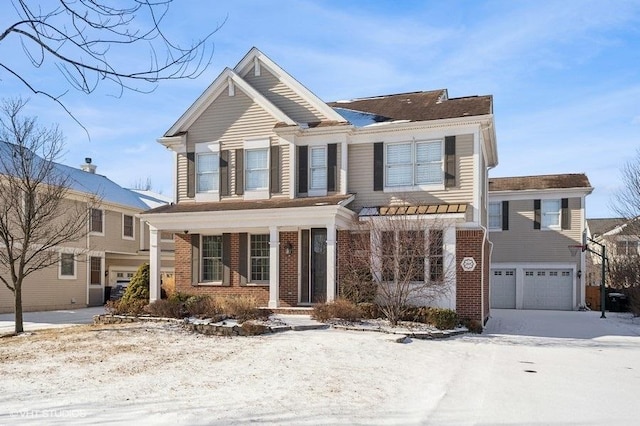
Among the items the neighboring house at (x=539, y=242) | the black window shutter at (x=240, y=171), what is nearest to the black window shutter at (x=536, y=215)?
the neighboring house at (x=539, y=242)

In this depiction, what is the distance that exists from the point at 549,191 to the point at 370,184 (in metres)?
14.2

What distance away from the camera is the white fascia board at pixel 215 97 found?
60.3 feet

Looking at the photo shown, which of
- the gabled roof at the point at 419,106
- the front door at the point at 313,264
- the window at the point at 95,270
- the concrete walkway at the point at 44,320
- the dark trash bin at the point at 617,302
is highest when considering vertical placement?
the gabled roof at the point at 419,106

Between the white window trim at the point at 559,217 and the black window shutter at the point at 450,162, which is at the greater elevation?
the black window shutter at the point at 450,162

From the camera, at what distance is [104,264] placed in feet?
93.2

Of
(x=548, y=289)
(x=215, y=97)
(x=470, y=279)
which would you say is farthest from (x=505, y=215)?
(x=215, y=97)

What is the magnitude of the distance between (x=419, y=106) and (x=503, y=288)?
559 inches

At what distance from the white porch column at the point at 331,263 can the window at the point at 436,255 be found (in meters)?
2.71

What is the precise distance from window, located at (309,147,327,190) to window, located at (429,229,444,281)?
396 cm

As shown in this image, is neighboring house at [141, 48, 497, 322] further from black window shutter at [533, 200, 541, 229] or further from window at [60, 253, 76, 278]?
black window shutter at [533, 200, 541, 229]

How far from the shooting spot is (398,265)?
1491cm

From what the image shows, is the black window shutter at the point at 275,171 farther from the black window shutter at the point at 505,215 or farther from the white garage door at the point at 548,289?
the white garage door at the point at 548,289

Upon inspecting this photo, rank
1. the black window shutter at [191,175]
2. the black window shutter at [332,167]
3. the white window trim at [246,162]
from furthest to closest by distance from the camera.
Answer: the black window shutter at [191,175] → the white window trim at [246,162] → the black window shutter at [332,167]

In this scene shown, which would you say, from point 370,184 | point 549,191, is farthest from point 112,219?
point 549,191
